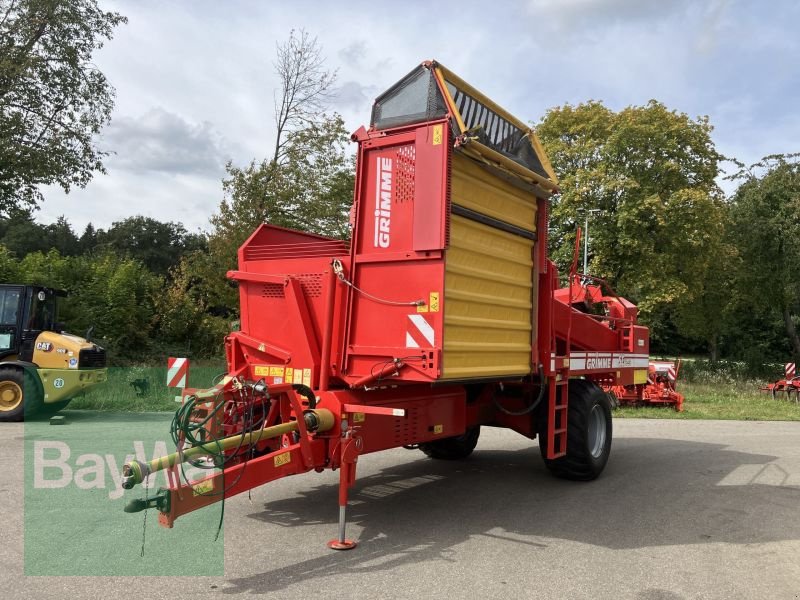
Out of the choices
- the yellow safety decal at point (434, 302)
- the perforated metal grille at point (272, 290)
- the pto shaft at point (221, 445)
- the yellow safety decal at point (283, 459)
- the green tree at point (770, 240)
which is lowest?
the yellow safety decal at point (283, 459)

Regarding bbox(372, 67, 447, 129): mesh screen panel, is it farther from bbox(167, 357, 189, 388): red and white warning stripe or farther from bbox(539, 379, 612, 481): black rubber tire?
bbox(167, 357, 189, 388): red and white warning stripe

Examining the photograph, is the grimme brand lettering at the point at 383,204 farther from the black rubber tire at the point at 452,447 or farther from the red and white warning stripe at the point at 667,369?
the red and white warning stripe at the point at 667,369

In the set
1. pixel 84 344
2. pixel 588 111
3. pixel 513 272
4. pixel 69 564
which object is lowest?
pixel 69 564

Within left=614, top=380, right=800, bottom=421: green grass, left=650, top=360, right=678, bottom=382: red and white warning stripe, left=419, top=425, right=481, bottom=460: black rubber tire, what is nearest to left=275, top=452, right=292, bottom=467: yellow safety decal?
left=419, top=425, right=481, bottom=460: black rubber tire

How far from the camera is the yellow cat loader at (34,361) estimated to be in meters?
11.1

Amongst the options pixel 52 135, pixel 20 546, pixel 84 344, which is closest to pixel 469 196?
pixel 20 546

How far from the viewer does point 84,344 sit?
11.7 metres

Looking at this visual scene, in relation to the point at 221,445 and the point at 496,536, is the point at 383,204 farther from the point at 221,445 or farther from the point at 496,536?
the point at 496,536

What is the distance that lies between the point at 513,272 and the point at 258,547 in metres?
3.21

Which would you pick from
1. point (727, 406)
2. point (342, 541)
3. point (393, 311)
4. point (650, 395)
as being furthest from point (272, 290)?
point (727, 406)

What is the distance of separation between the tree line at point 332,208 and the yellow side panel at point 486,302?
446 inches

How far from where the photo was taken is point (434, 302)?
4.82 metres

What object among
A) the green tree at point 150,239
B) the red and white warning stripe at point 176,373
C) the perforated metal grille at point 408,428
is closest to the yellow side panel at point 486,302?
the perforated metal grille at point 408,428

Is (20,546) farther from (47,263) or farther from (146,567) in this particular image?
(47,263)
